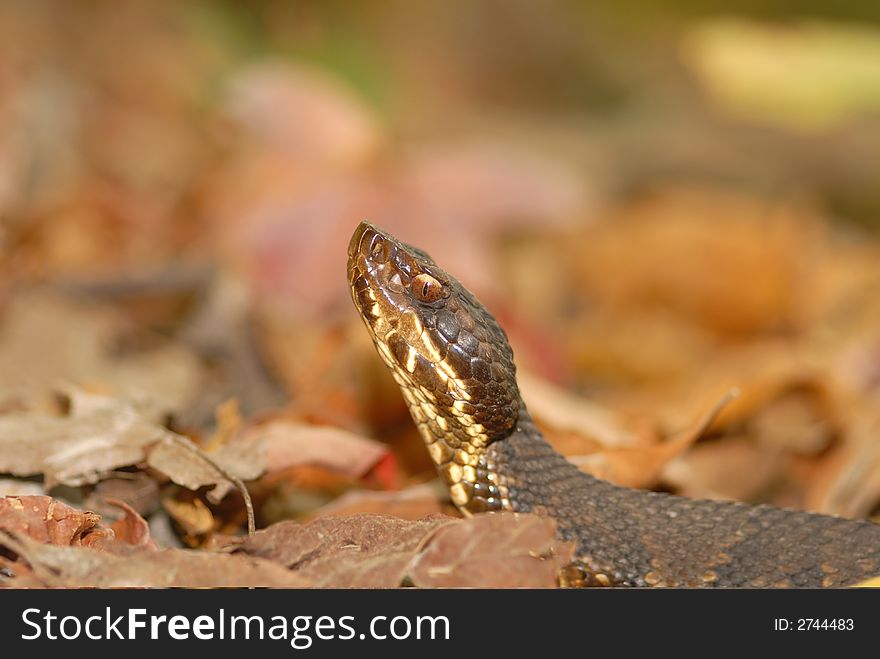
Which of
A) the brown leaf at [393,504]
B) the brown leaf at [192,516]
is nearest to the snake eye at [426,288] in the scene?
the brown leaf at [393,504]

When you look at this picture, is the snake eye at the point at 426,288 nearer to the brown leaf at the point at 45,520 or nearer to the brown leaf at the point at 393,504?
the brown leaf at the point at 393,504

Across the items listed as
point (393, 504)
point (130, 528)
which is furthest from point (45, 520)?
point (393, 504)

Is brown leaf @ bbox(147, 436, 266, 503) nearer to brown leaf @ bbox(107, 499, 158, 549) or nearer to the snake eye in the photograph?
brown leaf @ bbox(107, 499, 158, 549)

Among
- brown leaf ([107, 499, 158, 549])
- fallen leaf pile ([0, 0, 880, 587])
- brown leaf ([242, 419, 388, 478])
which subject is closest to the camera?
brown leaf ([107, 499, 158, 549])

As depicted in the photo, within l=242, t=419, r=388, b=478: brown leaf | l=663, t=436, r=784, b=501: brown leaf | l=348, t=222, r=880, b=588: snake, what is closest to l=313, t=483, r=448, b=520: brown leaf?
l=242, t=419, r=388, b=478: brown leaf

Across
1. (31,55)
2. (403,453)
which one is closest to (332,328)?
(403,453)
